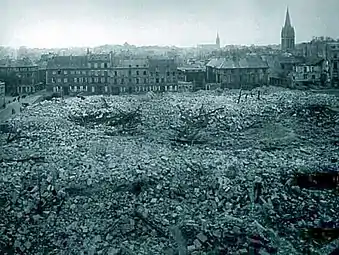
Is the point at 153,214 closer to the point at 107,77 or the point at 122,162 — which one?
the point at 122,162

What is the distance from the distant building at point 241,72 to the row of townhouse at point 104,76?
3.25 metres

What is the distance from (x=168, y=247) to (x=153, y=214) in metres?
0.87

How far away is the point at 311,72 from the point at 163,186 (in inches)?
795

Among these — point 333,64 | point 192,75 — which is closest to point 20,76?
point 192,75

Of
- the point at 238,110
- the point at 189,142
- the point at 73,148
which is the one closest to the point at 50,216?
the point at 73,148

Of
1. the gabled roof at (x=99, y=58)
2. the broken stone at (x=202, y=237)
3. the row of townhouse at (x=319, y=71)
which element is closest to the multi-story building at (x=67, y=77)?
the gabled roof at (x=99, y=58)

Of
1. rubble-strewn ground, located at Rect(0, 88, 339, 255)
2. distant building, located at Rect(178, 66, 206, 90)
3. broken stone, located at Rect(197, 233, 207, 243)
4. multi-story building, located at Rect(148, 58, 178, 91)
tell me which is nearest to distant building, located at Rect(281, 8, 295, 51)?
distant building, located at Rect(178, 66, 206, 90)

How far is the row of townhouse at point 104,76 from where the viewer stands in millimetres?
24938

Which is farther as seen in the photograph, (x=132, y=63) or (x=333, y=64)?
(x=333, y=64)

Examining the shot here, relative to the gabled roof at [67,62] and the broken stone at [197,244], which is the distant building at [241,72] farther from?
the broken stone at [197,244]

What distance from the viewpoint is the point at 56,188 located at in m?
7.87

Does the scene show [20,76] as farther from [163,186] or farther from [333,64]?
[163,186]

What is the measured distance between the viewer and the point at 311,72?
2609cm

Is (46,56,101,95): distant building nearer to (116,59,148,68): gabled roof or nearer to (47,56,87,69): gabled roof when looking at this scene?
(47,56,87,69): gabled roof
